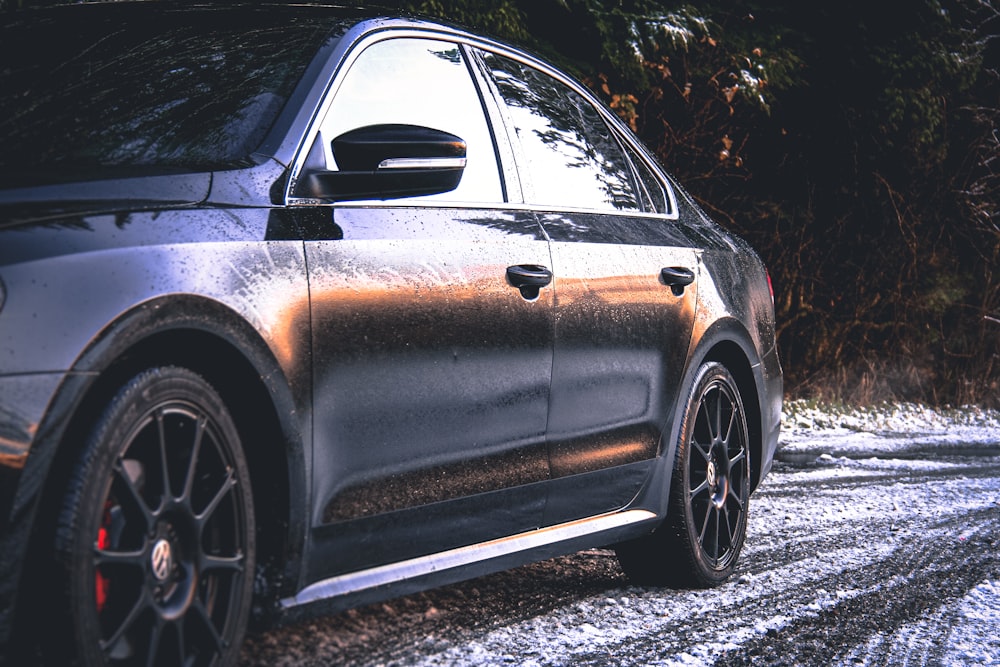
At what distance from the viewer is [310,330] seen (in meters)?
3.16

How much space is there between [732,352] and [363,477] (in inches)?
91.5

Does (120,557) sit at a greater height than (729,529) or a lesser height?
greater

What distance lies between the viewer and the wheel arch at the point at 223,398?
8.17ft

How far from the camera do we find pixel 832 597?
4.85 metres

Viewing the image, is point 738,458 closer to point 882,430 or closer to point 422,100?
point 422,100

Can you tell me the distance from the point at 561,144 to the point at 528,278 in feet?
2.62

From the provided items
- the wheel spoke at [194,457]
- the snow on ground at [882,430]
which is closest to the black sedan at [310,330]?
the wheel spoke at [194,457]

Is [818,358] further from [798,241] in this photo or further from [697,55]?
[697,55]

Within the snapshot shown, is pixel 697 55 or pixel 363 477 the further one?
pixel 697 55

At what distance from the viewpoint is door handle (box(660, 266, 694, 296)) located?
4750mm

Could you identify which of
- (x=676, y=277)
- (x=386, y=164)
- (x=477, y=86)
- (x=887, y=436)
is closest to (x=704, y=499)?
(x=676, y=277)

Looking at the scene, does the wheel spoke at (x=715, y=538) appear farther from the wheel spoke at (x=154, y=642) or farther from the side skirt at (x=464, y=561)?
the wheel spoke at (x=154, y=642)

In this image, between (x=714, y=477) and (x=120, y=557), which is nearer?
(x=120, y=557)

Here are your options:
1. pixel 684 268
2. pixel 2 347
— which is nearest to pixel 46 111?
pixel 2 347
